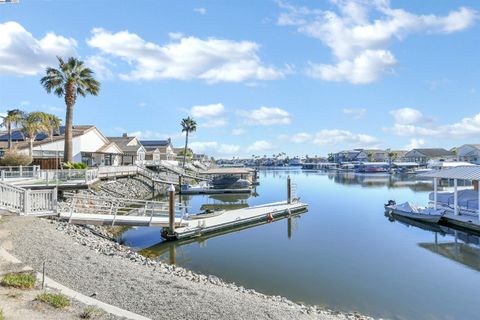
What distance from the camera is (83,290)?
899cm

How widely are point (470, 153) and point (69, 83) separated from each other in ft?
376

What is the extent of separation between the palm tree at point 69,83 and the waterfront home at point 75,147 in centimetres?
501

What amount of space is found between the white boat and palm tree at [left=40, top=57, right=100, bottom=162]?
34.3 m

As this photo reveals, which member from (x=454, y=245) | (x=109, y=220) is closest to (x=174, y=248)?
(x=109, y=220)

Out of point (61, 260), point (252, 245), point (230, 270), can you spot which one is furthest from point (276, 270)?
point (61, 260)

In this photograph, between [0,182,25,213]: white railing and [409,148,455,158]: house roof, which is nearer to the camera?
[0,182,25,213]: white railing

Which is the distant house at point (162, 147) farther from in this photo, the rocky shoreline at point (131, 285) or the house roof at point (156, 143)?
the rocky shoreline at point (131, 285)

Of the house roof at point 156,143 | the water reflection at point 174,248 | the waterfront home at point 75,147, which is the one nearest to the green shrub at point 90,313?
the water reflection at point 174,248

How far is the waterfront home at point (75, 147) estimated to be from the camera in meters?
44.1

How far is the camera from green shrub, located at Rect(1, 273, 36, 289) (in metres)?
8.30

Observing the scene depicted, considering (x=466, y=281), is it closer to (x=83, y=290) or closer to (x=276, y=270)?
(x=276, y=270)

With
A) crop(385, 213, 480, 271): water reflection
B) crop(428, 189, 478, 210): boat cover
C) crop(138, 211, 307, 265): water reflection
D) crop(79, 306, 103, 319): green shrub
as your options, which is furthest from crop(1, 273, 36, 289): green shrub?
crop(428, 189, 478, 210): boat cover

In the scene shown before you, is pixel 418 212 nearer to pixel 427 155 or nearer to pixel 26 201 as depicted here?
pixel 26 201

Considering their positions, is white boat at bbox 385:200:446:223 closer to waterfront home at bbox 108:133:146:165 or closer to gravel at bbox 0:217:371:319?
gravel at bbox 0:217:371:319
